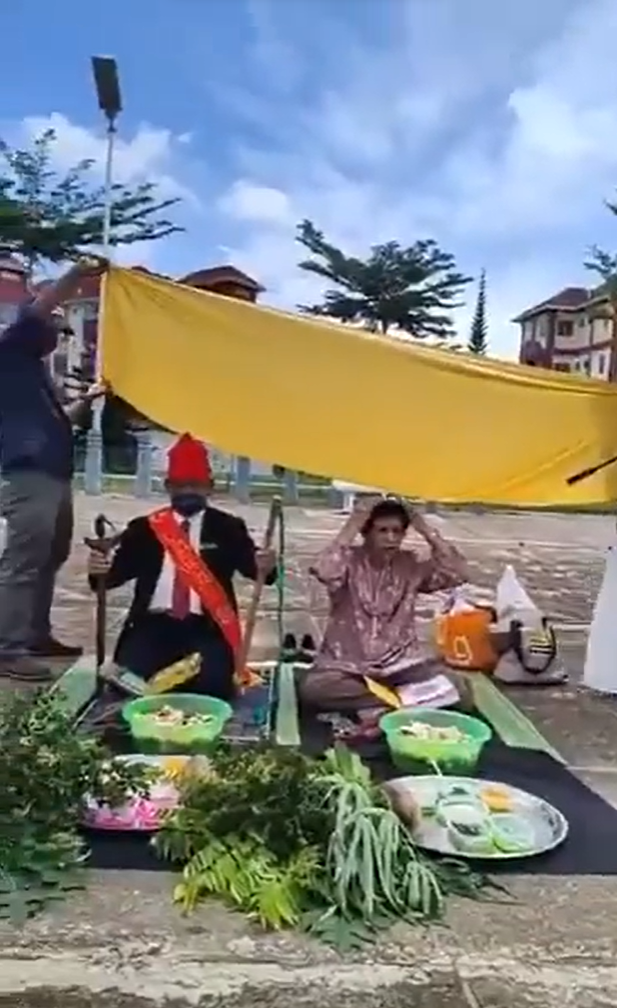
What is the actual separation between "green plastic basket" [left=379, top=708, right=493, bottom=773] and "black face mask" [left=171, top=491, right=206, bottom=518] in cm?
118

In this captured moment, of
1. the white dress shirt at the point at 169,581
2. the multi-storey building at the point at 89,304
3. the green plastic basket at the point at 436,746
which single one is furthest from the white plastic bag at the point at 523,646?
the multi-storey building at the point at 89,304

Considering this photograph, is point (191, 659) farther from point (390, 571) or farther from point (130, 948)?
point (130, 948)

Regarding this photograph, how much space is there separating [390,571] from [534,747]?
87 cm

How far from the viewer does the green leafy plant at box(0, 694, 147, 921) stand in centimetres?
268

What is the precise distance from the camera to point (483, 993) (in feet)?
A: 7.57

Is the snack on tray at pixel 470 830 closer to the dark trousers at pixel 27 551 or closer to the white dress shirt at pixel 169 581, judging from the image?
the white dress shirt at pixel 169 581

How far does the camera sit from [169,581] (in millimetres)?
4508

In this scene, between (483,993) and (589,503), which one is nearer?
(483,993)

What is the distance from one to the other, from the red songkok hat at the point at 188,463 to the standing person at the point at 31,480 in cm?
58

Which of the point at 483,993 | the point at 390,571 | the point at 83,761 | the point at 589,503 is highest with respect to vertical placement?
the point at 589,503

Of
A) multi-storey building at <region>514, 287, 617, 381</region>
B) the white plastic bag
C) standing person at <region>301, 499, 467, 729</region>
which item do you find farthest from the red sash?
multi-storey building at <region>514, 287, 617, 381</region>

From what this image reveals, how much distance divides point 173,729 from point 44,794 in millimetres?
842

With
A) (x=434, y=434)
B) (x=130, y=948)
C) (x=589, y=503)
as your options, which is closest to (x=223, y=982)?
(x=130, y=948)

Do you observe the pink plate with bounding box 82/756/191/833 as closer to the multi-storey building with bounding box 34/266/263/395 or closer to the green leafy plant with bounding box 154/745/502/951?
the green leafy plant with bounding box 154/745/502/951
